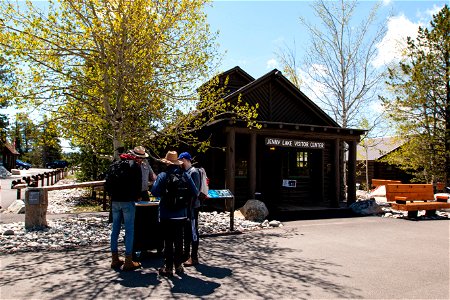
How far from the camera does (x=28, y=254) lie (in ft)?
22.1

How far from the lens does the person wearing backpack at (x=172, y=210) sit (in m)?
5.59

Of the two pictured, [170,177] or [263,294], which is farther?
[170,177]

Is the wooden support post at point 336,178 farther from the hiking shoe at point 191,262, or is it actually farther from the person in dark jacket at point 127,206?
the person in dark jacket at point 127,206

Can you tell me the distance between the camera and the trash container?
6348 mm

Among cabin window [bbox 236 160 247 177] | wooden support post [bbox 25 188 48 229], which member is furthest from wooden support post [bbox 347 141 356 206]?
wooden support post [bbox 25 188 48 229]

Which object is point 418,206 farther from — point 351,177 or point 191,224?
point 191,224

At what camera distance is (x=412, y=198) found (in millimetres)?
13219

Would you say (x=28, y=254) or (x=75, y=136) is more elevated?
(x=75, y=136)

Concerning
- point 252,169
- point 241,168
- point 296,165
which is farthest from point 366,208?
point 241,168

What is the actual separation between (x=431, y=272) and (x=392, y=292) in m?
1.47

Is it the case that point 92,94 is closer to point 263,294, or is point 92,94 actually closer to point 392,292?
point 263,294

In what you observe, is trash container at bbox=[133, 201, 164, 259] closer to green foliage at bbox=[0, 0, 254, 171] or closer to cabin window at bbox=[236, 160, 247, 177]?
green foliage at bbox=[0, 0, 254, 171]

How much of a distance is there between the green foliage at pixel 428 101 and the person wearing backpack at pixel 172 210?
746 inches

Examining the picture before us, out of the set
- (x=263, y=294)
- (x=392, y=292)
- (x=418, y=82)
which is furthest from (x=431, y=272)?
(x=418, y=82)
